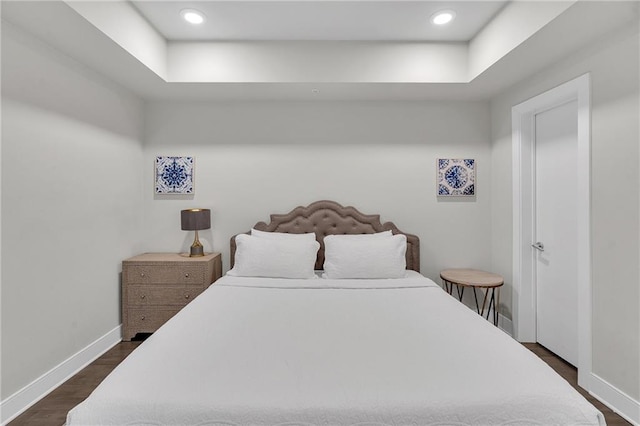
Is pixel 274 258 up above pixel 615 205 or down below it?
below

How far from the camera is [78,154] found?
2.40 metres

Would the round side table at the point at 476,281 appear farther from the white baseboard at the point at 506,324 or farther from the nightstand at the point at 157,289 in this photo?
the nightstand at the point at 157,289

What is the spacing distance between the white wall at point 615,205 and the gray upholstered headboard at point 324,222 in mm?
1457

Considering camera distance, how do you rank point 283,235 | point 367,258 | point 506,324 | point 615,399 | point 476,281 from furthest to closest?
point 506,324 → point 283,235 → point 476,281 → point 367,258 → point 615,399

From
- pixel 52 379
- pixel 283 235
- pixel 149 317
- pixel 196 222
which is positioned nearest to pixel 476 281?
pixel 283 235

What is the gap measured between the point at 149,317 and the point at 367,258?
2083mm

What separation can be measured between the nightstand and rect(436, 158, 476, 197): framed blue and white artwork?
8.30 ft

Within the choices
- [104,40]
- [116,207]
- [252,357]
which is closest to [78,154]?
[116,207]

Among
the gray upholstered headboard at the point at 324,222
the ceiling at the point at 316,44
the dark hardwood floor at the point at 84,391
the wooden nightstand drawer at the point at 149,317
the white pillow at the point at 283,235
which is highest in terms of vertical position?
the ceiling at the point at 316,44

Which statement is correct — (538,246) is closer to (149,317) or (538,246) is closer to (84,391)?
(149,317)

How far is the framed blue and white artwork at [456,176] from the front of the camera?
3283mm

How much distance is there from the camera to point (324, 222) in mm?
3213

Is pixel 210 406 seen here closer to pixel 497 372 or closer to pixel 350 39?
pixel 497 372

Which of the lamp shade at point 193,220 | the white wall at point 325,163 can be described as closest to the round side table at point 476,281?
the white wall at point 325,163
